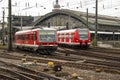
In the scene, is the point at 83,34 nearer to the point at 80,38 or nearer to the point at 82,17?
the point at 80,38

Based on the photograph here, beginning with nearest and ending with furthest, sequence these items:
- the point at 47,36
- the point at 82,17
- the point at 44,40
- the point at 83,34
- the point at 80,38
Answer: the point at 44,40 < the point at 47,36 < the point at 80,38 < the point at 83,34 < the point at 82,17

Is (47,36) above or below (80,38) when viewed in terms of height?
above

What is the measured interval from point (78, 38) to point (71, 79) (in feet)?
78.0

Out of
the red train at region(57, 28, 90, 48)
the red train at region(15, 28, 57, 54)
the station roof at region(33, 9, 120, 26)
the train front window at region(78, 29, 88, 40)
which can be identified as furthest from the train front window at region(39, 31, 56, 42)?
the station roof at region(33, 9, 120, 26)

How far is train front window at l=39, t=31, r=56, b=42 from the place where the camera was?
89.9 ft

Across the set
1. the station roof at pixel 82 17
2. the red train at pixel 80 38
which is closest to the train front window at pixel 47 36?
the red train at pixel 80 38

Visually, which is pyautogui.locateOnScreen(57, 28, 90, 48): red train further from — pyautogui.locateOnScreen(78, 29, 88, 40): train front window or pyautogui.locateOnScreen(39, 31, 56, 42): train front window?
pyautogui.locateOnScreen(39, 31, 56, 42): train front window

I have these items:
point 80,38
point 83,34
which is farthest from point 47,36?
point 83,34

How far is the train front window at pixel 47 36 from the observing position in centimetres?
2739

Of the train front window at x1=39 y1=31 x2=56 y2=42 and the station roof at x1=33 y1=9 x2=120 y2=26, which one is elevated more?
the station roof at x1=33 y1=9 x2=120 y2=26

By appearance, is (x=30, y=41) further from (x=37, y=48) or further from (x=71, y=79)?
(x=71, y=79)

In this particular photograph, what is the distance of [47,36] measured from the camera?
27.5 meters

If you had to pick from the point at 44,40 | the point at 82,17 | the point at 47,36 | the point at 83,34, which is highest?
the point at 82,17

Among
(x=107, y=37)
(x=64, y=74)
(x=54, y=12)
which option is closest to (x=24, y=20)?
(x=54, y=12)
